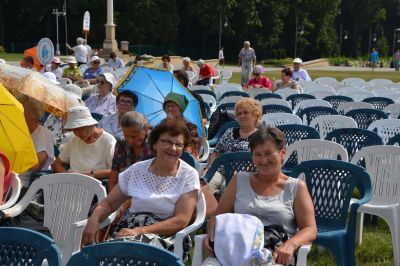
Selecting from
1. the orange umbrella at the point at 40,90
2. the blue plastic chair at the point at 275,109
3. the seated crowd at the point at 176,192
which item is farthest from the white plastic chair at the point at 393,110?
the seated crowd at the point at 176,192

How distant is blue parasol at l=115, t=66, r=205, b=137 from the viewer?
7.54 m

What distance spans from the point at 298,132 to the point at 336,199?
2727 mm

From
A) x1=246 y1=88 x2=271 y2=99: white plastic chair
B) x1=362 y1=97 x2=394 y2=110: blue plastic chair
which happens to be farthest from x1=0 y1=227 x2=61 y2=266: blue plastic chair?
x1=246 y1=88 x2=271 y2=99: white plastic chair

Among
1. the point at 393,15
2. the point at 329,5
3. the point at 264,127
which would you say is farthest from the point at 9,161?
the point at 393,15

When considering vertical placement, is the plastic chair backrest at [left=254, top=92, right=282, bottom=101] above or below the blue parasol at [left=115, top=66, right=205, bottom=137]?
below

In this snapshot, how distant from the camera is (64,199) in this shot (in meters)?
5.04

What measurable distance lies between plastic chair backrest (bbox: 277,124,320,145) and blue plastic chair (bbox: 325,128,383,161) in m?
0.23

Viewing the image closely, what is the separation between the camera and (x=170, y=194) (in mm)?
4504

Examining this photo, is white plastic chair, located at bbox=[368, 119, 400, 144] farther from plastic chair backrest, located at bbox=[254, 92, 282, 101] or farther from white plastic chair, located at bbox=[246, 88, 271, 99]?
white plastic chair, located at bbox=[246, 88, 271, 99]

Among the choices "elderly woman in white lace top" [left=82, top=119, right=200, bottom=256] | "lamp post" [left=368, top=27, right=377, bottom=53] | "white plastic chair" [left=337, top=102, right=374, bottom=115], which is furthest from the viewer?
"lamp post" [left=368, top=27, right=377, bottom=53]

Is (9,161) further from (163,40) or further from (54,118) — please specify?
(163,40)

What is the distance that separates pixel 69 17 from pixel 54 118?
51.2 m

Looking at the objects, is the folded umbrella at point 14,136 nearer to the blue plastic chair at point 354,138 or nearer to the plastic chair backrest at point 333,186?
the plastic chair backrest at point 333,186

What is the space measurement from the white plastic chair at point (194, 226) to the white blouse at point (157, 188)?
0.16m
